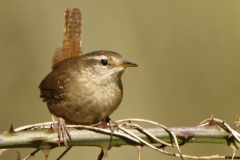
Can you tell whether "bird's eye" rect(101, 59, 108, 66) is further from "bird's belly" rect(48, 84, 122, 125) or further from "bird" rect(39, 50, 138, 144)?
"bird's belly" rect(48, 84, 122, 125)

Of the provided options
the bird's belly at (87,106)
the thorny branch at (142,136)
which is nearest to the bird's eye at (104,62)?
the bird's belly at (87,106)

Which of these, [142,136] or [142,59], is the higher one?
[142,59]

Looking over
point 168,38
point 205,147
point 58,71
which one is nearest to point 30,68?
point 58,71

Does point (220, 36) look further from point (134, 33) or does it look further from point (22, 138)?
point (22, 138)

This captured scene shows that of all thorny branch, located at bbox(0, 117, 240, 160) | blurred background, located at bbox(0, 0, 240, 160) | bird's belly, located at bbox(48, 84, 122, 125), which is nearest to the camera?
thorny branch, located at bbox(0, 117, 240, 160)

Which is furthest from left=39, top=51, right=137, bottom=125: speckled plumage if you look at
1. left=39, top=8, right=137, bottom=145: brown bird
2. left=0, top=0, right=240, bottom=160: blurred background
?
left=0, top=0, right=240, bottom=160: blurred background

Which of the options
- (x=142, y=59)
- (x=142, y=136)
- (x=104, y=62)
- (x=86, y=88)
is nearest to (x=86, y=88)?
(x=86, y=88)

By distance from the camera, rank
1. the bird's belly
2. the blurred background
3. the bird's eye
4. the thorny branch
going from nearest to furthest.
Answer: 1. the thorny branch
2. the bird's belly
3. the bird's eye
4. the blurred background

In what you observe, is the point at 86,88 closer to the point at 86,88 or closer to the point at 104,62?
the point at 86,88

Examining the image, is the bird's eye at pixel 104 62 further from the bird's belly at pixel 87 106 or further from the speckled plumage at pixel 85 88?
the bird's belly at pixel 87 106
